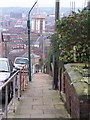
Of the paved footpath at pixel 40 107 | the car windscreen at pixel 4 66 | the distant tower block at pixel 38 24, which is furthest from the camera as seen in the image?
the distant tower block at pixel 38 24

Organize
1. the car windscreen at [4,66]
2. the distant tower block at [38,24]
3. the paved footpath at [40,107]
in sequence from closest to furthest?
the paved footpath at [40,107]
the car windscreen at [4,66]
the distant tower block at [38,24]

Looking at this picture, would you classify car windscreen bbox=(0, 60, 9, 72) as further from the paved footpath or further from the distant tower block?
the distant tower block

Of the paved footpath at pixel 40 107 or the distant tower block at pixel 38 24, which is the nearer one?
the paved footpath at pixel 40 107

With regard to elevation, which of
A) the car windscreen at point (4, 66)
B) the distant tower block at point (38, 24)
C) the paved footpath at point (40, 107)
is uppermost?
the distant tower block at point (38, 24)

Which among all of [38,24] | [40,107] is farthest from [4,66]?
[38,24]

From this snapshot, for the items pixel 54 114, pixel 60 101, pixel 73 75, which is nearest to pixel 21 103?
pixel 60 101

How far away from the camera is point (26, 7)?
20438 millimetres

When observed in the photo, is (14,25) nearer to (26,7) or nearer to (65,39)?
(26,7)

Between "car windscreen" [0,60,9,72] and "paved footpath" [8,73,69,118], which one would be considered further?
"car windscreen" [0,60,9,72]

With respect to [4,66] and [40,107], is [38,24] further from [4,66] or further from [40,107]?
[40,107]

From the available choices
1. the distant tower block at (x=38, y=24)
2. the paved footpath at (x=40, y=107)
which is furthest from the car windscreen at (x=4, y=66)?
the distant tower block at (x=38, y=24)

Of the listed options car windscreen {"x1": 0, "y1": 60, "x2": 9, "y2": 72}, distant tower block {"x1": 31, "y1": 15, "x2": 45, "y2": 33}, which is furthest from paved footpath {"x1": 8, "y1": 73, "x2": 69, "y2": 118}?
distant tower block {"x1": 31, "y1": 15, "x2": 45, "y2": 33}

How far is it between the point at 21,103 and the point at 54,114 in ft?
6.94

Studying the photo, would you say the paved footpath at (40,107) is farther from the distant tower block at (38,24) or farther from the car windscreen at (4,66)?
the distant tower block at (38,24)
